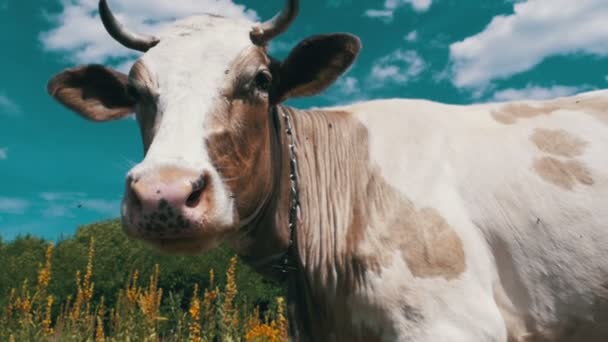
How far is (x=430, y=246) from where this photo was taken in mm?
3275

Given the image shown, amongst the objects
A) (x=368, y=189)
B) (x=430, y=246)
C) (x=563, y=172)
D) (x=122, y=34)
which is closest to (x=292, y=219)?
(x=368, y=189)

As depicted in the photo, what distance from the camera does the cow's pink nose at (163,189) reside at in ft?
8.18

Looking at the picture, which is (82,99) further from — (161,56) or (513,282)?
(513,282)

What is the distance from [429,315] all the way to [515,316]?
64 cm

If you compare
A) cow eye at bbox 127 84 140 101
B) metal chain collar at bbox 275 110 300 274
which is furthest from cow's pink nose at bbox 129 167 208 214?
metal chain collar at bbox 275 110 300 274

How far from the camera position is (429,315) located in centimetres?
313

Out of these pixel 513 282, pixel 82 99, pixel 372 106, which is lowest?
pixel 513 282

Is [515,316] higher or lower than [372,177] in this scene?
lower

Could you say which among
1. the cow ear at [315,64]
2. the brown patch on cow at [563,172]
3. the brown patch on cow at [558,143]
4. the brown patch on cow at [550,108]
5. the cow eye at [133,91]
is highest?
the cow ear at [315,64]

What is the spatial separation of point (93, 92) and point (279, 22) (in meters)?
1.49

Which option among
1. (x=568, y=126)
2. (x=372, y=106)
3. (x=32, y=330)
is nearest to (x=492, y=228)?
(x=568, y=126)

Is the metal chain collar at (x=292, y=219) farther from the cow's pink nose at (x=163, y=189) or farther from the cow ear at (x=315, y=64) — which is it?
the cow's pink nose at (x=163, y=189)

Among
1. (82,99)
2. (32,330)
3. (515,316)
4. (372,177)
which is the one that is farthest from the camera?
(32,330)

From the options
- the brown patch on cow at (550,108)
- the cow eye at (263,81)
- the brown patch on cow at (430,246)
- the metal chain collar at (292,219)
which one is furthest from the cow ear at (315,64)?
the brown patch on cow at (550,108)
